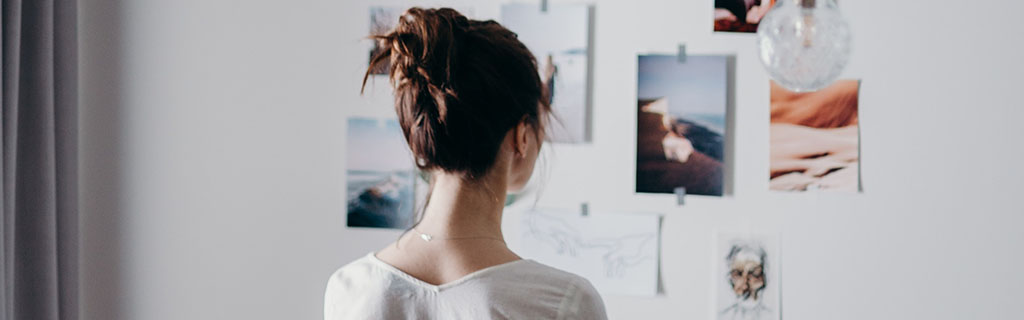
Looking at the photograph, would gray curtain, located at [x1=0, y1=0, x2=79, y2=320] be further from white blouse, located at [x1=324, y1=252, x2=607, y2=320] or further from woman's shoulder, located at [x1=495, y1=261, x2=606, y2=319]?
woman's shoulder, located at [x1=495, y1=261, x2=606, y2=319]

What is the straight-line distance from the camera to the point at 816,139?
1.67 m

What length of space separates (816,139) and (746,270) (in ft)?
0.89

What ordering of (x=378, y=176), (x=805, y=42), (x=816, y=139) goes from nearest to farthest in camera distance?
(x=805, y=42), (x=816, y=139), (x=378, y=176)

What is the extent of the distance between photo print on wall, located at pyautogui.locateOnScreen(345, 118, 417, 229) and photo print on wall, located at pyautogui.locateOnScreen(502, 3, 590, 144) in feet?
0.99

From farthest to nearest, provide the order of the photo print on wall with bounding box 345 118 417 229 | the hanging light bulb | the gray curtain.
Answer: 1. the photo print on wall with bounding box 345 118 417 229
2. the gray curtain
3. the hanging light bulb

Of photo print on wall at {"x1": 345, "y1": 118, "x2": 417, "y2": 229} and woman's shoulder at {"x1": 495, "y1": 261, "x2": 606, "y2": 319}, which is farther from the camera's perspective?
photo print on wall at {"x1": 345, "y1": 118, "x2": 417, "y2": 229}

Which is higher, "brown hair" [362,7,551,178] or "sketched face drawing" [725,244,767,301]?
"brown hair" [362,7,551,178]

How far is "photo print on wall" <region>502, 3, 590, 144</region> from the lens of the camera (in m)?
1.70

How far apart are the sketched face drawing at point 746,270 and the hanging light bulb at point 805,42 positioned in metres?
0.45

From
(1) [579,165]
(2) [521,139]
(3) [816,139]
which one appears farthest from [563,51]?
(2) [521,139]

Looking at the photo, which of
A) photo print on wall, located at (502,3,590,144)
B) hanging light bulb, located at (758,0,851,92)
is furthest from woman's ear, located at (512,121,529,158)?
photo print on wall, located at (502,3,590,144)

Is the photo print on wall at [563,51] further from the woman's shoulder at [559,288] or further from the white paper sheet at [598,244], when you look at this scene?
the woman's shoulder at [559,288]

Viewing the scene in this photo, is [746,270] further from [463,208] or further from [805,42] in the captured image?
[463,208]

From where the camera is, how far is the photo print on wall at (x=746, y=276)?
1675mm
